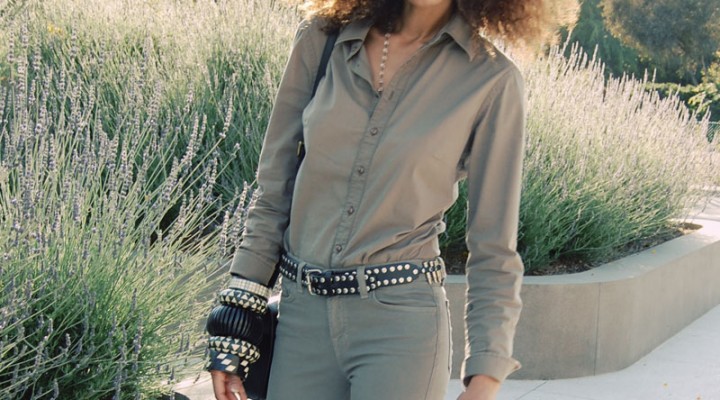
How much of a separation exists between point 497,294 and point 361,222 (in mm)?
327

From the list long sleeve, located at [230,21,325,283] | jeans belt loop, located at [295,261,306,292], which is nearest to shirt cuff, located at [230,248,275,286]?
long sleeve, located at [230,21,325,283]

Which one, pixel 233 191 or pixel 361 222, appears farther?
pixel 233 191

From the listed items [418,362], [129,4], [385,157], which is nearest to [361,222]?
[385,157]

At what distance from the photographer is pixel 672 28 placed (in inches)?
1501

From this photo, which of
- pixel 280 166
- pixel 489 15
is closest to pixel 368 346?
pixel 280 166

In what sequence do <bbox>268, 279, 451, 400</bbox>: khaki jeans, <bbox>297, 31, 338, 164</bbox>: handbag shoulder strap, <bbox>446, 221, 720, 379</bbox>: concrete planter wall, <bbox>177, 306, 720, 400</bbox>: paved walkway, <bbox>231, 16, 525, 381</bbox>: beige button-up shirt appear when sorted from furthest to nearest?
<bbox>446, 221, 720, 379</bbox>: concrete planter wall → <bbox>177, 306, 720, 400</bbox>: paved walkway → <bbox>297, 31, 338, 164</bbox>: handbag shoulder strap → <bbox>231, 16, 525, 381</bbox>: beige button-up shirt → <bbox>268, 279, 451, 400</bbox>: khaki jeans

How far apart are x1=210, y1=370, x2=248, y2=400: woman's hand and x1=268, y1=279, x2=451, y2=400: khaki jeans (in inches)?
4.5

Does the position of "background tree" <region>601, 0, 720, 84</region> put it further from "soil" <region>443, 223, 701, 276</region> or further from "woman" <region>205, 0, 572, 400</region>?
"woman" <region>205, 0, 572, 400</region>

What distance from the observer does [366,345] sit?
223 cm

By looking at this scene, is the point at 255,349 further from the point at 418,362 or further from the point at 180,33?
the point at 180,33

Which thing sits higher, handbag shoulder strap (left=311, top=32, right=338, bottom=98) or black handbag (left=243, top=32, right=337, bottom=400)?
handbag shoulder strap (left=311, top=32, right=338, bottom=98)

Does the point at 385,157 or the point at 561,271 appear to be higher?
the point at 385,157

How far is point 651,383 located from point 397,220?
420cm

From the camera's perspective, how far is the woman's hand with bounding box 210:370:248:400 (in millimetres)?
2428
